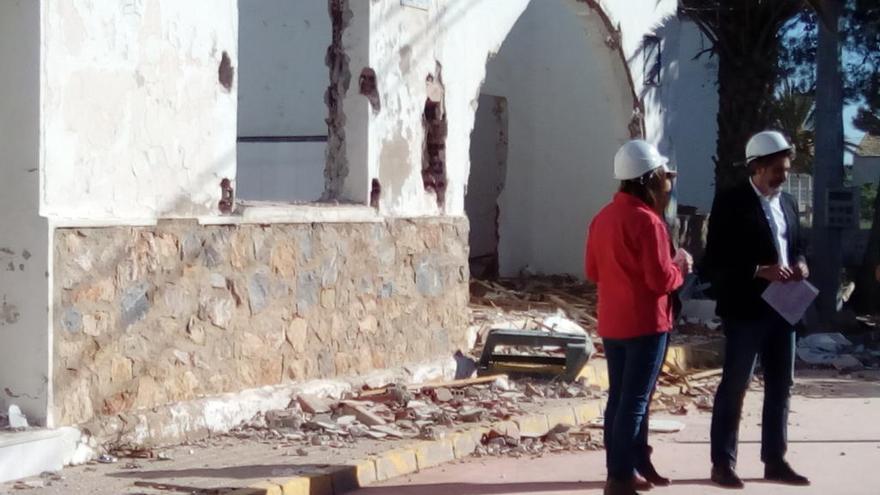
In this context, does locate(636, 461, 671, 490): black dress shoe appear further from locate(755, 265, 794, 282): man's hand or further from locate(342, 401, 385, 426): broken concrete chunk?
locate(342, 401, 385, 426): broken concrete chunk

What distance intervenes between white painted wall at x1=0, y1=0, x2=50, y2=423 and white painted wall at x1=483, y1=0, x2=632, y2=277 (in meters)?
8.92

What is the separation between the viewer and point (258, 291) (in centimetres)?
955

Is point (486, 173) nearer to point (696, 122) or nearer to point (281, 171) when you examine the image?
point (281, 171)

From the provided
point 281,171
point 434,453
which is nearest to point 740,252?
point 434,453

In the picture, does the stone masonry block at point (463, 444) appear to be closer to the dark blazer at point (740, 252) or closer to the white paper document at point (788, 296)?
the dark blazer at point (740, 252)

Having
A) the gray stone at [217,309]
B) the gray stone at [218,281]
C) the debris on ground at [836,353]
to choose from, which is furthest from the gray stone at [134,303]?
the debris on ground at [836,353]

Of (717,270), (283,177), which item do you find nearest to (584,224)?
(283,177)

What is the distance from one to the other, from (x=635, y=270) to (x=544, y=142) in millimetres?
9996

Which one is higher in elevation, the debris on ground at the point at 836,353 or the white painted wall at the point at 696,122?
the white painted wall at the point at 696,122

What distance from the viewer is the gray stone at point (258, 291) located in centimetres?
948

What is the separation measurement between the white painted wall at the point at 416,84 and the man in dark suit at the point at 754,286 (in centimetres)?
364

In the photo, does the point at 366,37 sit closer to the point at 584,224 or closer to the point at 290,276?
the point at 290,276

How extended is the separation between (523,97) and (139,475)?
10330 mm

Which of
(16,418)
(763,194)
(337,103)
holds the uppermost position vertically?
(337,103)
